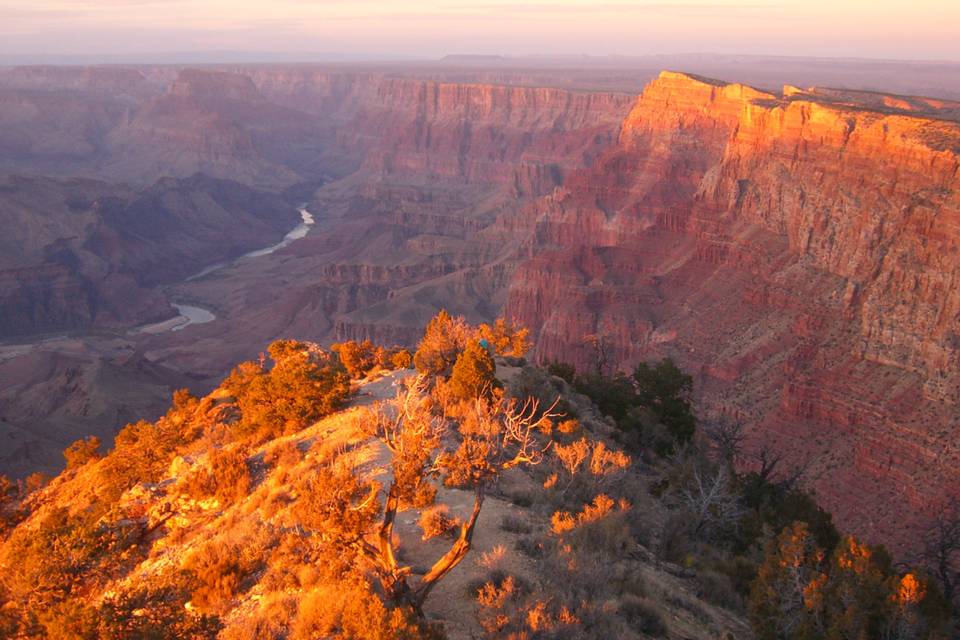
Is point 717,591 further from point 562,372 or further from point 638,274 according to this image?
point 638,274

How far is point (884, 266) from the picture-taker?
127ft

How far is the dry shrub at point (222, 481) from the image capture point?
682 inches

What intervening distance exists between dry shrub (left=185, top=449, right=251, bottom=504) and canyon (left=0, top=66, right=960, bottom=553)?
24.9 metres

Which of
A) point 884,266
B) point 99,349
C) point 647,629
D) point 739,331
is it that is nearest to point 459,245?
point 99,349

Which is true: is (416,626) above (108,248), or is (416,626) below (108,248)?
above

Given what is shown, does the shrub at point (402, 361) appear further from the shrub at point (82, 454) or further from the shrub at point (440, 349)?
the shrub at point (82, 454)

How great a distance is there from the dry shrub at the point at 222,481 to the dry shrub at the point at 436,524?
17.8ft

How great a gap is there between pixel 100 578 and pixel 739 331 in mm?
40689

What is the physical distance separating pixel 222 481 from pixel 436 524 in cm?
647

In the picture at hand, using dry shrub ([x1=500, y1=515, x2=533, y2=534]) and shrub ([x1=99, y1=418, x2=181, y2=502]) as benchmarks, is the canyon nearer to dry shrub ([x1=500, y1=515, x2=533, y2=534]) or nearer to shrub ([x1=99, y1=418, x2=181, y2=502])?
dry shrub ([x1=500, y1=515, x2=533, y2=534])

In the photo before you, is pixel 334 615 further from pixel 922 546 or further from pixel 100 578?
pixel 922 546

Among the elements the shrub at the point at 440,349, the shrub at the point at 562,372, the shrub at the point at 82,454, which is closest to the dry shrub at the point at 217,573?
the shrub at the point at 440,349

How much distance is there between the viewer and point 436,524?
13656 mm

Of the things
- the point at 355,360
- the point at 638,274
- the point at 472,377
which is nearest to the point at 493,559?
the point at 472,377
